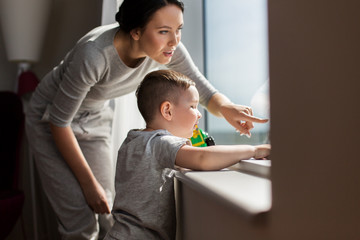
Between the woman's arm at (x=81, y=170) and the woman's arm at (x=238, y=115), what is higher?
the woman's arm at (x=238, y=115)

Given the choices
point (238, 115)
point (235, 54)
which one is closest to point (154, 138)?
point (238, 115)

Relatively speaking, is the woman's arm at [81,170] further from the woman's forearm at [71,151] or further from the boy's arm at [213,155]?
the boy's arm at [213,155]

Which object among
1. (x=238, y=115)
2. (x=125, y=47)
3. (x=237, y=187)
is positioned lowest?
(x=237, y=187)

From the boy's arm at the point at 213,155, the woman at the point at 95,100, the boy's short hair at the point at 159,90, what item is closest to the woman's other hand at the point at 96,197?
the woman at the point at 95,100

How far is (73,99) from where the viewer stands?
1.30 metres

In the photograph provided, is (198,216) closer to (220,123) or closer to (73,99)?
(73,99)

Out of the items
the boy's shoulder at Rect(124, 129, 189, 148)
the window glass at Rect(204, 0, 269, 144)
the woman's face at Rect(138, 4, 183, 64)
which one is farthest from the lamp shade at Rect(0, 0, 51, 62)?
the boy's shoulder at Rect(124, 129, 189, 148)

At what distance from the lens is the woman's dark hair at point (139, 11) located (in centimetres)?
123

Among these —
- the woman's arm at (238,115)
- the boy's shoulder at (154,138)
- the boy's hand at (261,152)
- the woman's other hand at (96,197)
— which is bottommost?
the woman's other hand at (96,197)

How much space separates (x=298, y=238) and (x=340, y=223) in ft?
0.15

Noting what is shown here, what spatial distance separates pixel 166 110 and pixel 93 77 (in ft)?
1.31

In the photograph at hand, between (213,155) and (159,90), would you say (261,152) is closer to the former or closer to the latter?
(213,155)

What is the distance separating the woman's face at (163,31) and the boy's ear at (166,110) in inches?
12.7

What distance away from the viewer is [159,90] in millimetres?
1003
